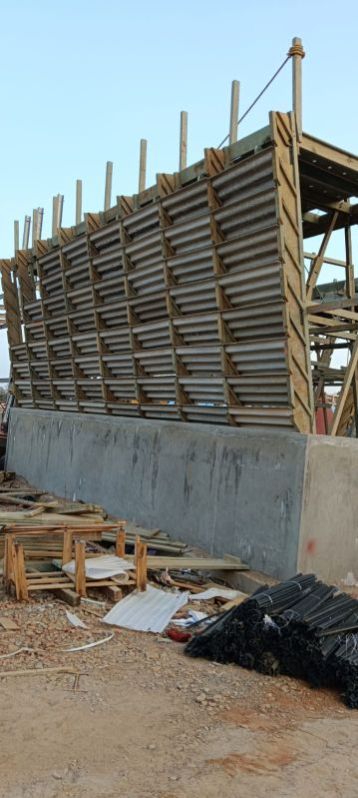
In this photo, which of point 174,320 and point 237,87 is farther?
point 174,320

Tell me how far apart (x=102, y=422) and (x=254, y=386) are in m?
5.07

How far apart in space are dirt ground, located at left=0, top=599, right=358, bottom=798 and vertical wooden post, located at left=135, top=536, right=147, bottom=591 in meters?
1.22

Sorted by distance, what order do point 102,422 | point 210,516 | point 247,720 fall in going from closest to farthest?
1. point 247,720
2. point 210,516
3. point 102,422

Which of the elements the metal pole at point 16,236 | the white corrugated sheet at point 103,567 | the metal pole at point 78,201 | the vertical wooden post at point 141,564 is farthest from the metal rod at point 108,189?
the vertical wooden post at point 141,564

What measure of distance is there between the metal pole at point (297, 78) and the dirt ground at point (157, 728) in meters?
6.12

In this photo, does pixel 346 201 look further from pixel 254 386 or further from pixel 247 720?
pixel 247 720

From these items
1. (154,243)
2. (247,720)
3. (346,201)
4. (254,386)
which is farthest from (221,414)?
(247,720)

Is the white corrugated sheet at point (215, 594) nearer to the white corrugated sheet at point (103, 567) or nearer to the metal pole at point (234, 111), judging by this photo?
the white corrugated sheet at point (103, 567)

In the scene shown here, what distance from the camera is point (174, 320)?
10609 millimetres

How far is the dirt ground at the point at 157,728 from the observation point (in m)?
3.87

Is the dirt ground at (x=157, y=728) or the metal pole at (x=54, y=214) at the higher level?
the metal pole at (x=54, y=214)

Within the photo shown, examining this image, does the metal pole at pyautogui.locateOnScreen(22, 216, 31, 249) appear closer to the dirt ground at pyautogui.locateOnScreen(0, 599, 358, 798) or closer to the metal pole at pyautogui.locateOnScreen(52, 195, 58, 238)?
the metal pole at pyautogui.locateOnScreen(52, 195, 58, 238)

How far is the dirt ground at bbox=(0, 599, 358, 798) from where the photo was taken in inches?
152

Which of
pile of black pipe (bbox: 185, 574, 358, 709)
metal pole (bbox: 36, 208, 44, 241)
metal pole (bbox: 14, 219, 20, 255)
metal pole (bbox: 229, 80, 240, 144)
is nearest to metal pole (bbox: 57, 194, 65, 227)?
metal pole (bbox: 36, 208, 44, 241)
